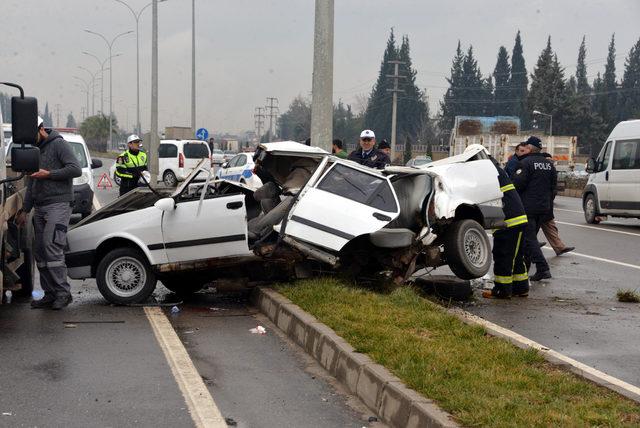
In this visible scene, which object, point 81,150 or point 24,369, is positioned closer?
point 24,369

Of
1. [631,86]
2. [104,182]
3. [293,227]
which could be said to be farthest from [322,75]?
[631,86]

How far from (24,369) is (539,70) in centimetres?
10502

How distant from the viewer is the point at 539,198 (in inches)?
484

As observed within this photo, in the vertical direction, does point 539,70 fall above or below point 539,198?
above

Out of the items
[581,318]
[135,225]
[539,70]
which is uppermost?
[539,70]

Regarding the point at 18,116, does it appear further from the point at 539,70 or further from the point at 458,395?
the point at 539,70

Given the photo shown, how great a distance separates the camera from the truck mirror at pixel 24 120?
792 cm

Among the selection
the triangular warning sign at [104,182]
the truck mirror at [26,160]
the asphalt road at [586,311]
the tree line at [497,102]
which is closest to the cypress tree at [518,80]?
the tree line at [497,102]

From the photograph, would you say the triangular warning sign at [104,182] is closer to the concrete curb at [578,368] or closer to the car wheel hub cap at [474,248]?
the car wheel hub cap at [474,248]

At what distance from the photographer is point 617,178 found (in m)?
22.7

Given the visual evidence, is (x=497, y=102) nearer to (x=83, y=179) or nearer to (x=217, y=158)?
(x=217, y=158)

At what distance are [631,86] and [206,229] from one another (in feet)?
435

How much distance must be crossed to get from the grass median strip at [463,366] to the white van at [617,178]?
14375 millimetres

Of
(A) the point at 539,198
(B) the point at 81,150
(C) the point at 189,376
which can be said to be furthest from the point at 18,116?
(B) the point at 81,150
